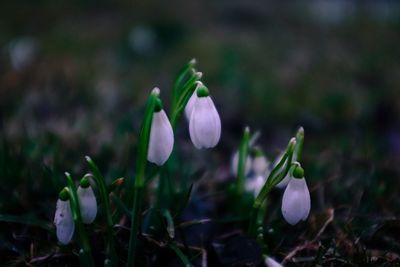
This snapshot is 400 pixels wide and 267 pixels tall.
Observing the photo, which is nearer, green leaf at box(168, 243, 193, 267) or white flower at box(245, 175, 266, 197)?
green leaf at box(168, 243, 193, 267)

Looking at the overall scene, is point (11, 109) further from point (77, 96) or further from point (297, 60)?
point (297, 60)

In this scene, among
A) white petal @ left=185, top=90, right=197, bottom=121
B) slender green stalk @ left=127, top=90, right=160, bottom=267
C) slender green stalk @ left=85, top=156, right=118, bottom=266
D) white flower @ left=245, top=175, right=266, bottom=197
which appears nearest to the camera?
slender green stalk @ left=127, top=90, right=160, bottom=267

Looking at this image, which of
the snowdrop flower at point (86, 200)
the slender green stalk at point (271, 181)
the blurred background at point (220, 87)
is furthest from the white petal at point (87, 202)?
the slender green stalk at point (271, 181)

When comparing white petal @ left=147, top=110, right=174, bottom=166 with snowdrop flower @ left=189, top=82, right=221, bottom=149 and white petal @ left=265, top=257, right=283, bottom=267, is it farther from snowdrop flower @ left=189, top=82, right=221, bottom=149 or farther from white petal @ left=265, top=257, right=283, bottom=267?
white petal @ left=265, top=257, right=283, bottom=267

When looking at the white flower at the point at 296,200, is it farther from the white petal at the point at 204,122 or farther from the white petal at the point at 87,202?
the white petal at the point at 87,202

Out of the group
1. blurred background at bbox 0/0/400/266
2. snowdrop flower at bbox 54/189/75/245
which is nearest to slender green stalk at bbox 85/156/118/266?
snowdrop flower at bbox 54/189/75/245

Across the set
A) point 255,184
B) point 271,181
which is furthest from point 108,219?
point 255,184
